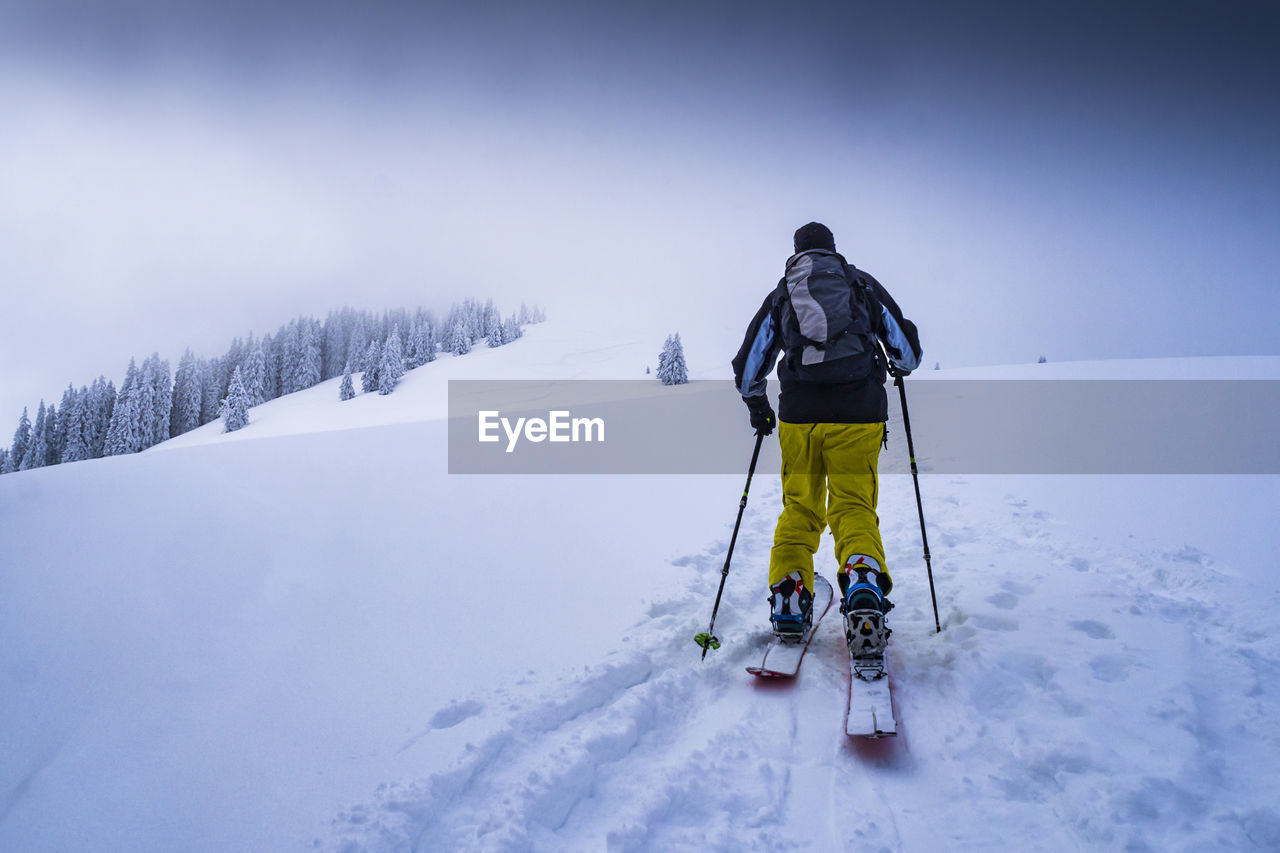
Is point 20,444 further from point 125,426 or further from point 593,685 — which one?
point 593,685

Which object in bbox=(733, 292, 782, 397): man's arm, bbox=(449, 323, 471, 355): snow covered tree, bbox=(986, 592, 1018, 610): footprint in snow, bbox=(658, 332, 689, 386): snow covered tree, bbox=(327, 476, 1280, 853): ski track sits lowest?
bbox=(327, 476, 1280, 853): ski track

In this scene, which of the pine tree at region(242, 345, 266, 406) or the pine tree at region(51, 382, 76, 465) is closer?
the pine tree at region(51, 382, 76, 465)

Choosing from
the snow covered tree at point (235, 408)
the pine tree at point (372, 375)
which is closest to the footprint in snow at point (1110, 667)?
the snow covered tree at point (235, 408)

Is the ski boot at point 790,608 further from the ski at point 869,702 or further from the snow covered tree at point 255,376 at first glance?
the snow covered tree at point 255,376

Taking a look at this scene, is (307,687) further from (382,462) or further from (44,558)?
(382,462)

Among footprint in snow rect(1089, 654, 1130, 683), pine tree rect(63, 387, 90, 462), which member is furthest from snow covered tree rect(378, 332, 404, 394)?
footprint in snow rect(1089, 654, 1130, 683)

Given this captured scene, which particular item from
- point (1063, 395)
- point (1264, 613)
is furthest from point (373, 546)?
point (1063, 395)

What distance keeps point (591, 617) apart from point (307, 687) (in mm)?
1699

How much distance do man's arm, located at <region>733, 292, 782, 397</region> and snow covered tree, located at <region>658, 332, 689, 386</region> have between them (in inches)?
1307

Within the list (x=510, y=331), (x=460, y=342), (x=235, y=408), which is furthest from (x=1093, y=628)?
(x=510, y=331)

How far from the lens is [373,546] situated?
4676 mm

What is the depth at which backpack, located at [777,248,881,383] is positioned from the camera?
3252mm

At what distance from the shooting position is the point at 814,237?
3674mm

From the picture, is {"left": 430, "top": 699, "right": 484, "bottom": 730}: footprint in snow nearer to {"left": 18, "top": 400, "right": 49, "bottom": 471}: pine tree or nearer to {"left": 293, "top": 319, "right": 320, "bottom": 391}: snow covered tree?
{"left": 18, "top": 400, "right": 49, "bottom": 471}: pine tree
